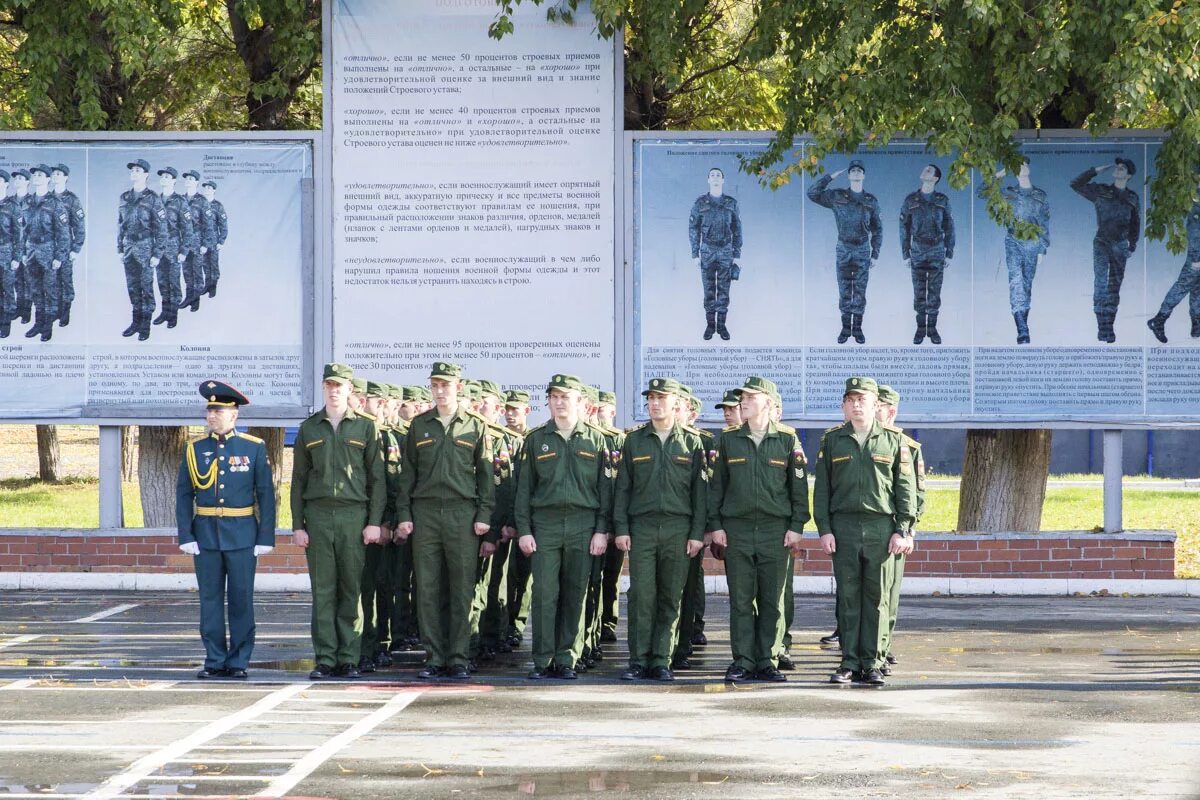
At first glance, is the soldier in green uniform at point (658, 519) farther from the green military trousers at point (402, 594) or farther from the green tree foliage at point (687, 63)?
the green tree foliage at point (687, 63)

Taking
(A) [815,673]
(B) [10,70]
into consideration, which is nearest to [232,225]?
(B) [10,70]

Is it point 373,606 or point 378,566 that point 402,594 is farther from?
point 373,606

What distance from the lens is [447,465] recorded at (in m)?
10.7

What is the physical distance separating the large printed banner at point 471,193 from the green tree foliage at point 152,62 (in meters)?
1.20

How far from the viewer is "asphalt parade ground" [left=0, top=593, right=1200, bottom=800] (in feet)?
24.2

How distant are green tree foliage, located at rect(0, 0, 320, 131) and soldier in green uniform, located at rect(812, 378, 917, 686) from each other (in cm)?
700

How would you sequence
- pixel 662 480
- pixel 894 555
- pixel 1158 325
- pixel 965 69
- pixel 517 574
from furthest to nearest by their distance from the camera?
pixel 1158 325
pixel 965 69
pixel 517 574
pixel 662 480
pixel 894 555

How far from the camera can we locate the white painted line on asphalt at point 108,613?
1304cm

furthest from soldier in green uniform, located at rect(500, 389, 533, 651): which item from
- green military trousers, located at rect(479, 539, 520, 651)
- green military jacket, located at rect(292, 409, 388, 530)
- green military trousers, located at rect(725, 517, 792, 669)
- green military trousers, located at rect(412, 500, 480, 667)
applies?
green military trousers, located at rect(725, 517, 792, 669)

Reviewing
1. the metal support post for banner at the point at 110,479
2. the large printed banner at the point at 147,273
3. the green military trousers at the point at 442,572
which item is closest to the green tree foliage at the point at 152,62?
the large printed banner at the point at 147,273

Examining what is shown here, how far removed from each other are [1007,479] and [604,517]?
227 inches

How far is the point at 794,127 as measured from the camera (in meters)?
14.0

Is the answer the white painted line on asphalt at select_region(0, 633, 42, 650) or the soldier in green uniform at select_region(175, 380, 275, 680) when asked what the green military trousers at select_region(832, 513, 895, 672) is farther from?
the white painted line on asphalt at select_region(0, 633, 42, 650)

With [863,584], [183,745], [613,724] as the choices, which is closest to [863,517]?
[863,584]
